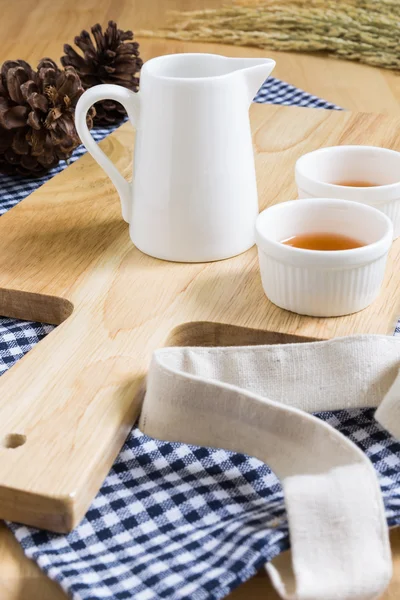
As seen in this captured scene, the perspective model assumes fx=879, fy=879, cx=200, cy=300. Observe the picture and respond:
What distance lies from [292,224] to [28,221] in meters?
0.26

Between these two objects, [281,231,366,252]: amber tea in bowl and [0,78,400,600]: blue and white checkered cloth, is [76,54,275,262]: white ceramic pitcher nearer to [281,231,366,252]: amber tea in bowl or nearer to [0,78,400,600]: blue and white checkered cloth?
[281,231,366,252]: amber tea in bowl

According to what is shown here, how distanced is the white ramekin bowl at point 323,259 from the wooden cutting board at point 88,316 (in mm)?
13

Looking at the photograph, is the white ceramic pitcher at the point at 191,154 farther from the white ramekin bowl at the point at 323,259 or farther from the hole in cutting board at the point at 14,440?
the hole in cutting board at the point at 14,440

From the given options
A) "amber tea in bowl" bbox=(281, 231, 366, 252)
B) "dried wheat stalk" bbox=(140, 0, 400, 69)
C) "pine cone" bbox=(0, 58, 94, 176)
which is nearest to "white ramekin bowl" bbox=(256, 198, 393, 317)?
"amber tea in bowl" bbox=(281, 231, 366, 252)

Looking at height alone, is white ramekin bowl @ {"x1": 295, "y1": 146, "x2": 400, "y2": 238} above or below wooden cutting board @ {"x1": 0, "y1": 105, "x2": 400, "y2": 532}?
above

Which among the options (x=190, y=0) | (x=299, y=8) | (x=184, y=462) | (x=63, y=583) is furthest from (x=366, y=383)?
(x=190, y=0)

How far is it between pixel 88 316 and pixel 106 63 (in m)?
0.52

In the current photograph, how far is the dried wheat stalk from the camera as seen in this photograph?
1.37 m

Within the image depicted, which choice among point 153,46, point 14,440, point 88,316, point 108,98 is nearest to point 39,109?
point 108,98

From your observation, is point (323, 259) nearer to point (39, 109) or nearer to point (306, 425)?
point (306, 425)

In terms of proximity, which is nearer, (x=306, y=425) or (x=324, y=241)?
(x=306, y=425)

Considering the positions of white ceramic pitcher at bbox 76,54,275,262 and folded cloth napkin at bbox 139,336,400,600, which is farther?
white ceramic pitcher at bbox 76,54,275,262

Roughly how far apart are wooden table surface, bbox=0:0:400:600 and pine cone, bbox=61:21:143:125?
1.01 feet

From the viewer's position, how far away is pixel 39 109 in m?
0.86
